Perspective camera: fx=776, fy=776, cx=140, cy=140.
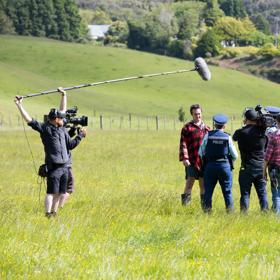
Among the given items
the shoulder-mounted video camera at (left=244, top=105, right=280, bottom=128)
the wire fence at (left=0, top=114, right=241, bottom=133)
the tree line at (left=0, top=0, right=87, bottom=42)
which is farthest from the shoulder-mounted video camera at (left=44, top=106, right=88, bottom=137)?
the tree line at (left=0, top=0, right=87, bottom=42)

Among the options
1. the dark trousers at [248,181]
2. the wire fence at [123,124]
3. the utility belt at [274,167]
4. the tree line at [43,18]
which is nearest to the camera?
the dark trousers at [248,181]

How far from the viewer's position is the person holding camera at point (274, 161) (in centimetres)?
1266

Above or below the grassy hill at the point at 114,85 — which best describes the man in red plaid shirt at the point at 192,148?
above

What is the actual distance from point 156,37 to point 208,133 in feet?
428

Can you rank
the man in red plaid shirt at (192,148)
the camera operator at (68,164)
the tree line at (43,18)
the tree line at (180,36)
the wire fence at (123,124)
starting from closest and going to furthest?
the camera operator at (68,164), the man in red plaid shirt at (192,148), the wire fence at (123,124), the tree line at (180,36), the tree line at (43,18)

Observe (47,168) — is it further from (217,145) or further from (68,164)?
(217,145)

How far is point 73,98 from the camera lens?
8319cm

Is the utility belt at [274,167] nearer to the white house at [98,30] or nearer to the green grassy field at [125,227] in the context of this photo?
the green grassy field at [125,227]

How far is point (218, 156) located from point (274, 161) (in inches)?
42.7

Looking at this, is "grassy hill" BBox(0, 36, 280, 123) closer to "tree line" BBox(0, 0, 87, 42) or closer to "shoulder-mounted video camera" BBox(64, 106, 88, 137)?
"tree line" BBox(0, 0, 87, 42)

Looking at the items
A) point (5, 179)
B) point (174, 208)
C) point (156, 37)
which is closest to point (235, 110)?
point (156, 37)

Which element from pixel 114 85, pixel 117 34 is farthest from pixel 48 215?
pixel 117 34

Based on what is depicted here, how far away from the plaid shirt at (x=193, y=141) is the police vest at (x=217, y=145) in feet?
3.52

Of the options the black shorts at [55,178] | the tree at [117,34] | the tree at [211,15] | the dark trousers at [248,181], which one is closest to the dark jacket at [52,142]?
the black shorts at [55,178]
